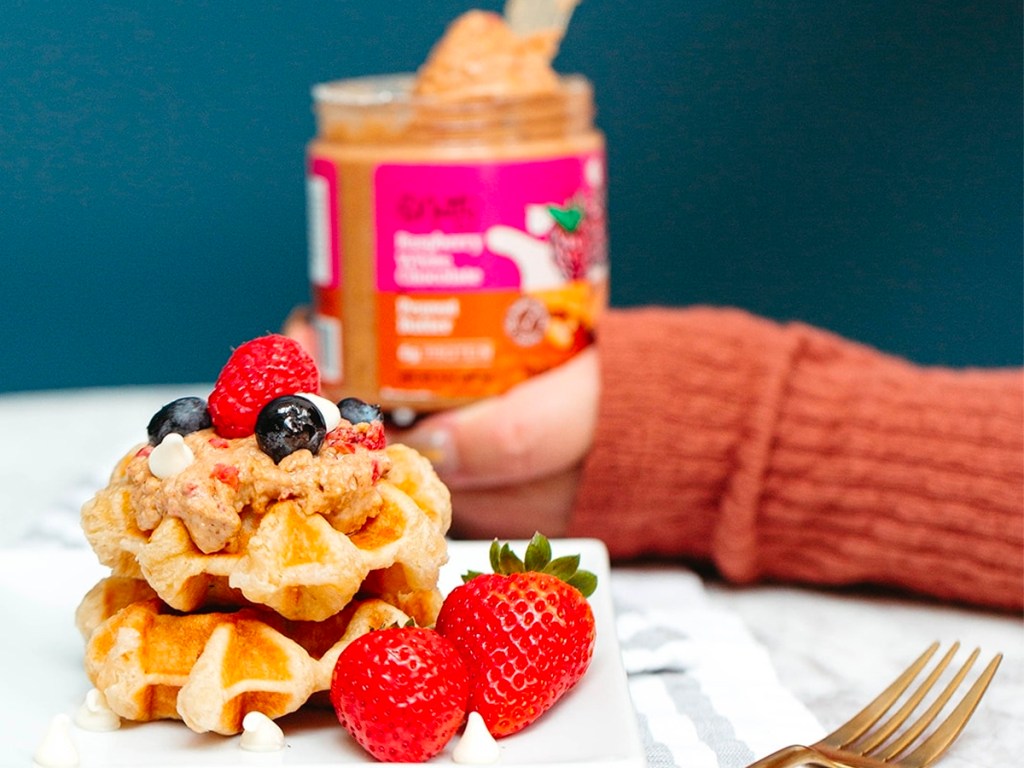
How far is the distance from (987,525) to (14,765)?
78cm

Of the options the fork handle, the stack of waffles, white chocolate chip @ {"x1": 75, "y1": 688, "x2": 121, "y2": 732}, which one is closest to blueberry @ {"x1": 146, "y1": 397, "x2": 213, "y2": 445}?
the stack of waffles

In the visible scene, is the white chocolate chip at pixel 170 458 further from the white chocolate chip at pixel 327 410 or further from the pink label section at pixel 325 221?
the pink label section at pixel 325 221

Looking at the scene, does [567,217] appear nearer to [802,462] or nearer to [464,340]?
[464,340]

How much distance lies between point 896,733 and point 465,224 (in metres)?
0.56

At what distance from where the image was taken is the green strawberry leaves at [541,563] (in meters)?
0.80

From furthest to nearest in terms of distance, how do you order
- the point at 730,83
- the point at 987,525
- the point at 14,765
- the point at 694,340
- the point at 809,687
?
the point at 730,83, the point at 694,340, the point at 987,525, the point at 809,687, the point at 14,765

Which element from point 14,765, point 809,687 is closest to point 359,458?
point 14,765

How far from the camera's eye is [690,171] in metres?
1.84

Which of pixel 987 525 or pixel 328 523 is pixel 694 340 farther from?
pixel 328 523

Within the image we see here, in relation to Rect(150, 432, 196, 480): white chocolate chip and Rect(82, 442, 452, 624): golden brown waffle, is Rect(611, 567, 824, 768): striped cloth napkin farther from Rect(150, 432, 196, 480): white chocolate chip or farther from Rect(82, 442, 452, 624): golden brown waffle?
Rect(150, 432, 196, 480): white chocolate chip

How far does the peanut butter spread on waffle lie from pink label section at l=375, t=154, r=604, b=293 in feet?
1.40

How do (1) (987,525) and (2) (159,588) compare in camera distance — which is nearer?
(2) (159,588)

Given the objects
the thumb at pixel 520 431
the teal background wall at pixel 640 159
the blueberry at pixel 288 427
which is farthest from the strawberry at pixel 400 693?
the teal background wall at pixel 640 159

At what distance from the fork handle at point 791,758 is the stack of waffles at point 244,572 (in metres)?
0.22
